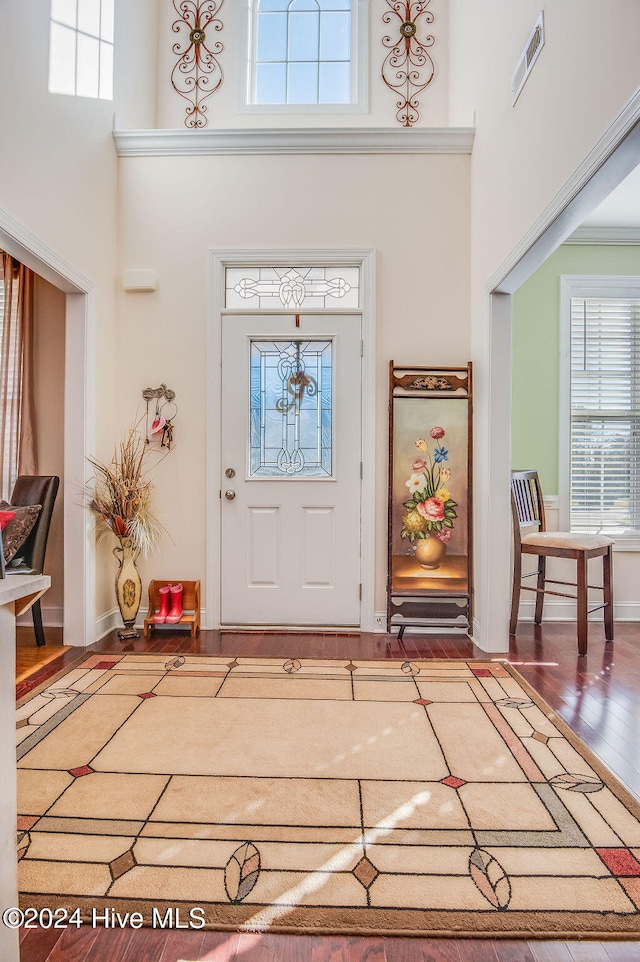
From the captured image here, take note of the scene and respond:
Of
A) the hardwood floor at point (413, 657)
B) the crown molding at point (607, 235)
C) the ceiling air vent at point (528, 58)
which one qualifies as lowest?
the hardwood floor at point (413, 657)

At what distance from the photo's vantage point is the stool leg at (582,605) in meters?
3.42

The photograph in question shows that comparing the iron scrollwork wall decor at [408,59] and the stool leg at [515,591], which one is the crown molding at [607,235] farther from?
the stool leg at [515,591]

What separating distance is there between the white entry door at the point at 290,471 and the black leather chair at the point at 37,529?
1.08 m

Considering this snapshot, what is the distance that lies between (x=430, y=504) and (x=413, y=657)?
39.5 inches

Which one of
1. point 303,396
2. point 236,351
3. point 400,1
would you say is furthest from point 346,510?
point 400,1

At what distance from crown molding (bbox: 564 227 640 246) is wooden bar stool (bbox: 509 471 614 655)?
1.79 m

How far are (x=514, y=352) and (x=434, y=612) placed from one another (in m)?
2.02

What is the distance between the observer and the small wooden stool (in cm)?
381

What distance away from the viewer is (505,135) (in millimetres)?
3125

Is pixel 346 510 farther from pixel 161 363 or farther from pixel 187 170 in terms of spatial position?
pixel 187 170

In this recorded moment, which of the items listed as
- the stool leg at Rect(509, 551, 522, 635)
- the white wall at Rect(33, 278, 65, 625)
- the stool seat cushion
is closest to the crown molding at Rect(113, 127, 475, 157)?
the white wall at Rect(33, 278, 65, 625)

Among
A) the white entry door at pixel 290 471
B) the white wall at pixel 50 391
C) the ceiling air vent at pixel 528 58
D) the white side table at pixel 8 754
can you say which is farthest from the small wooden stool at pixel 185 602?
the ceiling air vent at pixel 528 58

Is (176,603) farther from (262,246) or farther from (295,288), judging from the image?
(262,246)

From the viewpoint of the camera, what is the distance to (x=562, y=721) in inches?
97.1
